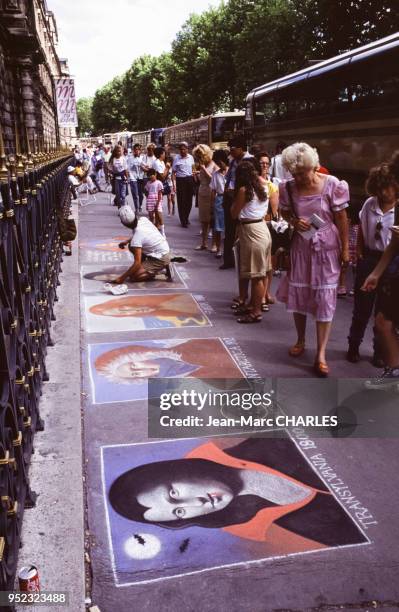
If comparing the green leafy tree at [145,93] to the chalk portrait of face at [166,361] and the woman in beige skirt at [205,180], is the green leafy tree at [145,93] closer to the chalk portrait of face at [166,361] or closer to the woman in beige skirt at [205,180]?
the woman in beige skirt at [205,180]

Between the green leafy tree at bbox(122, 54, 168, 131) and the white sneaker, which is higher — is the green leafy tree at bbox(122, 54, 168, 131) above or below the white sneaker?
above

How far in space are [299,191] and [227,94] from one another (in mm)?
51977

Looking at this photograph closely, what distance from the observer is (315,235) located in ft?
17.3

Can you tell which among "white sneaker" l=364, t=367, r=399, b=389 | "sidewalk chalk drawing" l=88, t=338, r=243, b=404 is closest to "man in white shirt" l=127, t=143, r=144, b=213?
"sidewalk chalk drawing" l=88, t=338, r=243, b=404

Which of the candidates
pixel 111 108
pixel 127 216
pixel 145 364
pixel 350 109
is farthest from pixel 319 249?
pixel 111 108

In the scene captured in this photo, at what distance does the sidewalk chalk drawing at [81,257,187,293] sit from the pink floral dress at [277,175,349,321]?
350 cm

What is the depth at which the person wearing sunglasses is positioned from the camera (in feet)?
17.1

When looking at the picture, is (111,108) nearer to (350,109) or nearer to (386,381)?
(350,109)

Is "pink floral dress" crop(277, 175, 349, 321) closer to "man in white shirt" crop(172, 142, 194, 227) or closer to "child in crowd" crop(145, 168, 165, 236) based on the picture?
"child in crowd" crop(145, 168, 165, 236)

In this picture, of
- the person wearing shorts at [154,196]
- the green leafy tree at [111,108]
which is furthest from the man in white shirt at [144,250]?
the green leafy tree at [111,108]

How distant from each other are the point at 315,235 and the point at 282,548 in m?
2.94

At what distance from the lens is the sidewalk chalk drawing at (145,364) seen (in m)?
5.08

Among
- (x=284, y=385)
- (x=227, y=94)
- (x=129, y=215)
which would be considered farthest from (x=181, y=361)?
(x=227, y=94)

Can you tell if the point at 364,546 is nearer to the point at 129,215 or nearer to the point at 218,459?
the point at 218,459
